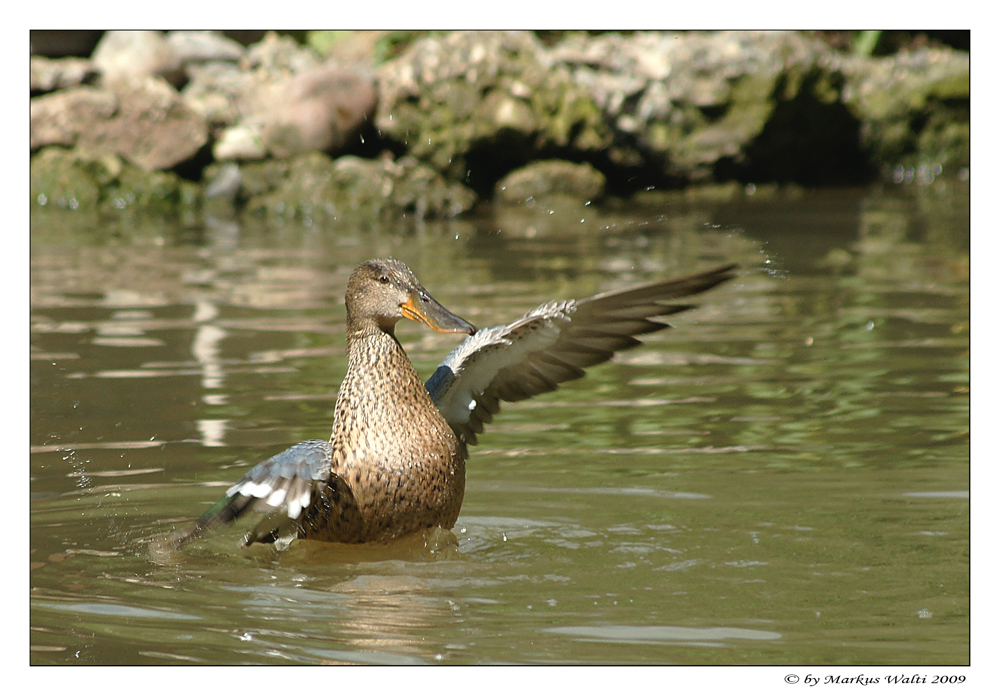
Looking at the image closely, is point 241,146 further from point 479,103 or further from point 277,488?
point 277,488

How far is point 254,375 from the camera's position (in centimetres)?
728

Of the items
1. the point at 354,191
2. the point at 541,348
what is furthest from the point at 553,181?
the point at 541,348

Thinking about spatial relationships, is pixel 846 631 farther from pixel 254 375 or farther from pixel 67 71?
pixel 67 71

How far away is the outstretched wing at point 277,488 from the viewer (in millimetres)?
4258

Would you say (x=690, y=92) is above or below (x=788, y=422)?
above

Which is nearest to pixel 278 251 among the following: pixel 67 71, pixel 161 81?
pixel 161 81

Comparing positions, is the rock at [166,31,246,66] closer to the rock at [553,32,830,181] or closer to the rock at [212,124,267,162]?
the rock at [212,124,267,162]

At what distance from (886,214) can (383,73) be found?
253 inches

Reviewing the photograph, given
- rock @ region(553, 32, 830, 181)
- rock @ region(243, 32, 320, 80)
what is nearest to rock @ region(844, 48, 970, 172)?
rock @ region(553, 32, 830, 181)

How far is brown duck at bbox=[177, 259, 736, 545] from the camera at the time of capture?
182 inches

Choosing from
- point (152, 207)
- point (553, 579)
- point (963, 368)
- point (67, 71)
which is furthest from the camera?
point (67, 71)

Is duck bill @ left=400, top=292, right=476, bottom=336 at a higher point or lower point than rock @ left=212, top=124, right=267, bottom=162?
lower

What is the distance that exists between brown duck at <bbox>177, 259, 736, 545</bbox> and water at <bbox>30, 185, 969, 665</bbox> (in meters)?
0.15

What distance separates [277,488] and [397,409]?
0.61 metres
